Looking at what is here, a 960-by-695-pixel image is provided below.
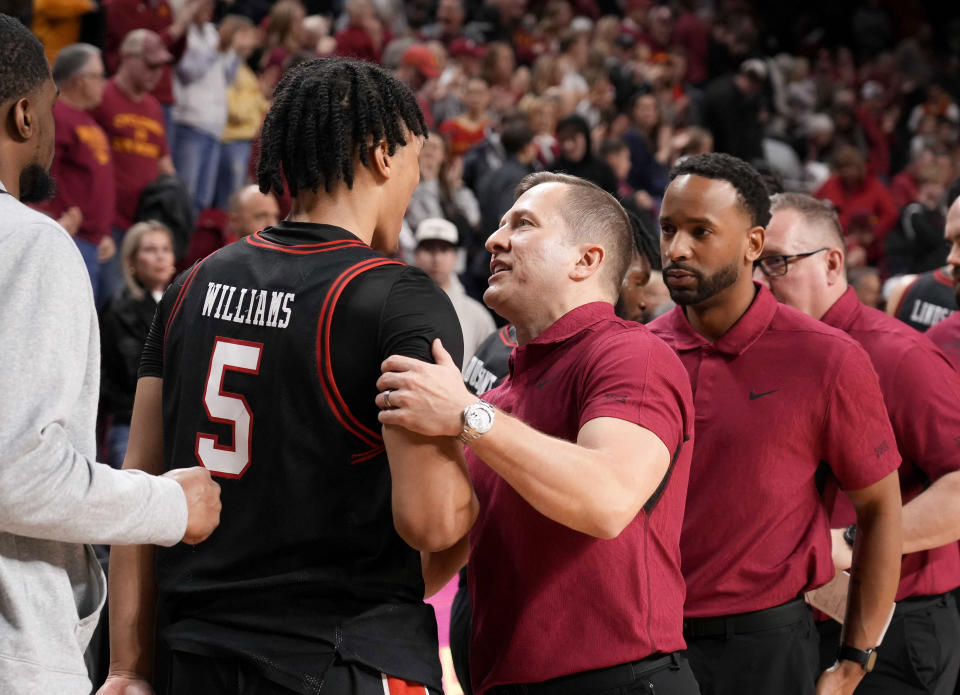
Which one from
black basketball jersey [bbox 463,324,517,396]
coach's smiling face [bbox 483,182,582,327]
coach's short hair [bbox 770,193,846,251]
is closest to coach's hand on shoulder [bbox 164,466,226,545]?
coach's smiling face [bbox 483,182,582,327]

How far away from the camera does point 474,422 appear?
204cm

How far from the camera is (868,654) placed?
3.12m

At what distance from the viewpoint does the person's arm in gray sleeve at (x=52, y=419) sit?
1838 millimetres

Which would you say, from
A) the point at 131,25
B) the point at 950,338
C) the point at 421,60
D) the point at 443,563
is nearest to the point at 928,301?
the point at 950,338

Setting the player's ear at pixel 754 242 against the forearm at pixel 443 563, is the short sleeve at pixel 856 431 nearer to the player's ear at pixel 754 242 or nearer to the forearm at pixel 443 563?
the player's ear at pixel 754 242

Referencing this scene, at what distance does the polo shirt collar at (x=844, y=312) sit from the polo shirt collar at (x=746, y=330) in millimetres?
496

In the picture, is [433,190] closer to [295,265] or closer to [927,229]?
[927,229]

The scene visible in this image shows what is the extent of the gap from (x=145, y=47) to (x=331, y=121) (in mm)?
6381

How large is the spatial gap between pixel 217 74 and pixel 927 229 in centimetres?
693

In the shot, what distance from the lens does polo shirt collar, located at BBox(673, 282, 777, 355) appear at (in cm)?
323

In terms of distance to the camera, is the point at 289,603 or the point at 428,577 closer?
the point at 289,603

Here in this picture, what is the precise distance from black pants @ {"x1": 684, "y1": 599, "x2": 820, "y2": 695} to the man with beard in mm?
1499

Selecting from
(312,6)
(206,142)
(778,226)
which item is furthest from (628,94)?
(778,226)

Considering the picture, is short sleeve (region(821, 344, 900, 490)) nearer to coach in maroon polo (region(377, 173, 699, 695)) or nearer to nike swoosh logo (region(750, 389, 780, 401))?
nike swoosh logo (region(750, 389, 780, 401))
